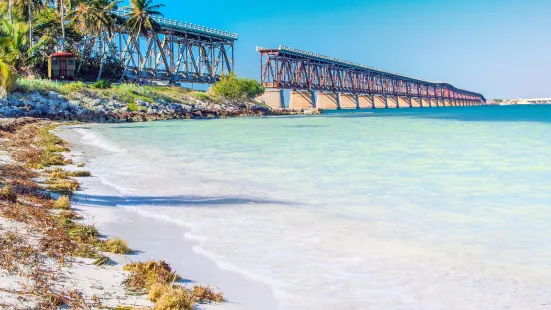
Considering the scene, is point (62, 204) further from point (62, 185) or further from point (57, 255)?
point (57, 255)

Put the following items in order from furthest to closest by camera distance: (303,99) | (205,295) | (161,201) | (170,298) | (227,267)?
(303,99)
(161,201)
(227,267)
(205,295)
(170,298)

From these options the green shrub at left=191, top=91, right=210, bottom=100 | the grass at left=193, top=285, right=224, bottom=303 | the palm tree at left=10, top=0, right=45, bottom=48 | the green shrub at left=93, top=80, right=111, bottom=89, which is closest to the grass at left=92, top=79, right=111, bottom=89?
the green shrub at left=93, top=80, right=111, bottom=89

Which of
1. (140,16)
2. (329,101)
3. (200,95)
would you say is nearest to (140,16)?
(140,16)

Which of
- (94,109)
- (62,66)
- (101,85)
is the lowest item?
(94,109)

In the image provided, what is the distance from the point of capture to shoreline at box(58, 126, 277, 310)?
22.2 ft

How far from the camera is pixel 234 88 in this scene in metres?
96.1

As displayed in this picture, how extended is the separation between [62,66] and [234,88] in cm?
3322

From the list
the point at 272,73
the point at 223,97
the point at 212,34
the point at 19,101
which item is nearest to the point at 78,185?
the point at 19,101

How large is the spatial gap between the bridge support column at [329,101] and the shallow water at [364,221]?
146184mm

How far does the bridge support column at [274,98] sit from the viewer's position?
408ft

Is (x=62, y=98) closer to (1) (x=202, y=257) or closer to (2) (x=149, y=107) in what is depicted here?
(2) (x=149, y=107)

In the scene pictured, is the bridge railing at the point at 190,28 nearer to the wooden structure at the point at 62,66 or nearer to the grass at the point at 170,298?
the wooden structure at the point at 62,66

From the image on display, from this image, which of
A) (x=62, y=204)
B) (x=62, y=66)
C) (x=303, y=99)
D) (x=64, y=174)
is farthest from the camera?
(x=303, y=99)

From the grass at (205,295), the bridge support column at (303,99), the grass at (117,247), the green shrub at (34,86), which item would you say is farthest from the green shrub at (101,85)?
→ the bridge support column at (303,99)
